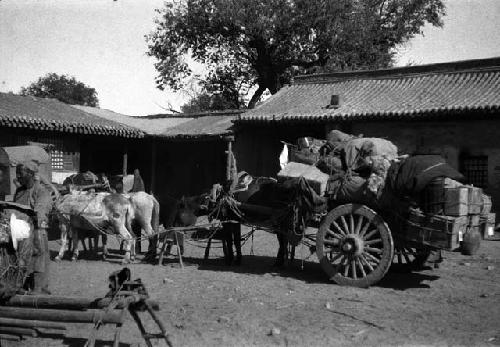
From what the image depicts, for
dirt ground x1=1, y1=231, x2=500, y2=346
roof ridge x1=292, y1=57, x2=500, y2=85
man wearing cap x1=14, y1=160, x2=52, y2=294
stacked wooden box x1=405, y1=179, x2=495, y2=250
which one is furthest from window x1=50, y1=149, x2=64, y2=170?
stacked wooden box x1=405, y1=179, x2=495, y2=250

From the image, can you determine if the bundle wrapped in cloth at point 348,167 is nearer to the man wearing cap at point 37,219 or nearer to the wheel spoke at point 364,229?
the wheel spoke at point 364,229

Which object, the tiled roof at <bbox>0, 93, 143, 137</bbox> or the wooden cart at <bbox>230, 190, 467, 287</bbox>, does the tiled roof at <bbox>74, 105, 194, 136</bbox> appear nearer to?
the tiled roof at <bbox>0, 93, 143, 137</bbox>

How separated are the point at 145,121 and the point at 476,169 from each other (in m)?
14.5

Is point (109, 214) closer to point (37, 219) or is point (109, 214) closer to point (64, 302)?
point (37, 219)

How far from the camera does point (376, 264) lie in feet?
23.4

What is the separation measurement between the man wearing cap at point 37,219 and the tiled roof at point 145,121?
1264 cm

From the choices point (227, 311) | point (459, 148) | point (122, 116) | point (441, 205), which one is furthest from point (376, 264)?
point (122, 116)

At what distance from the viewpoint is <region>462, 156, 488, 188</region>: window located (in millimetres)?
15000

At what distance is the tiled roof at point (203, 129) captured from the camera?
1798cm

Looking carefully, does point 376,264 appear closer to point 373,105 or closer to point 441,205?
point 441,205

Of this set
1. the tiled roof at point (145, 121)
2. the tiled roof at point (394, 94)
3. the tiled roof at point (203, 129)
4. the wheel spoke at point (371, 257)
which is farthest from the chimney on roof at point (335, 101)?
the wheel spoke at point (371, 257)

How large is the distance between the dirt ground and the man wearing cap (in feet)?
3.03

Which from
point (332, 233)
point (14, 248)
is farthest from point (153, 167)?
point (14, 248)

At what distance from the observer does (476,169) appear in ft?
49.8
